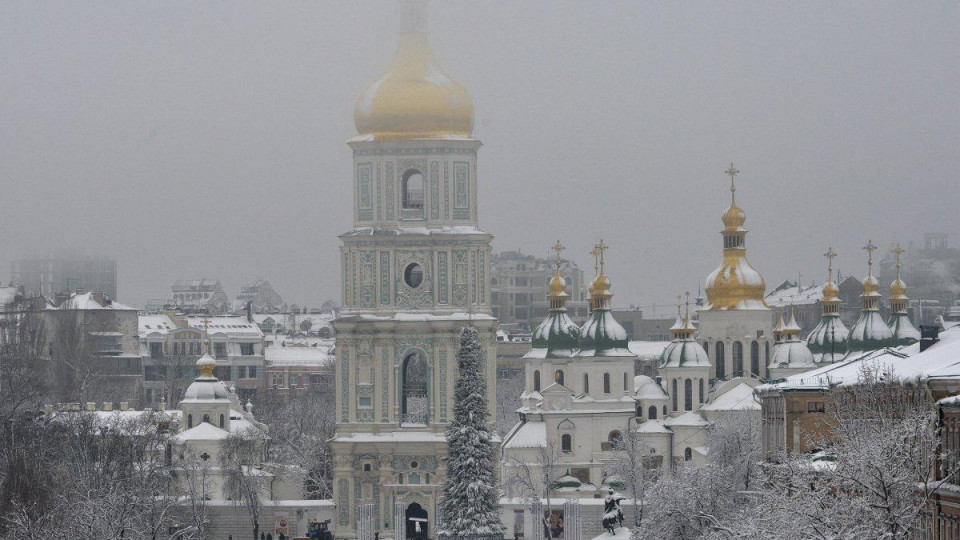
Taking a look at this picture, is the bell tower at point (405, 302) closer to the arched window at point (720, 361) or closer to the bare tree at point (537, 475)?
the bare tree at point (537, 475)

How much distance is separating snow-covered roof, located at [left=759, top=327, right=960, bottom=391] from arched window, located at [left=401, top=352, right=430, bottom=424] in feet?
65.2

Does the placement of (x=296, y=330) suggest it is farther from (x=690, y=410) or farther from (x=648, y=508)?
(x=648, y=508)

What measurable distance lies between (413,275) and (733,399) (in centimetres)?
1988

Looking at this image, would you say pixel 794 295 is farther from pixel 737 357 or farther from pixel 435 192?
pixel 435 192

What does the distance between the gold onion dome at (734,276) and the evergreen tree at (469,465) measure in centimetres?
3645

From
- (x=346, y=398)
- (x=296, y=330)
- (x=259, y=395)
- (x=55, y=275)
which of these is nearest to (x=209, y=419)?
(x=346, y=398)

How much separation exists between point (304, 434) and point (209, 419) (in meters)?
12.8

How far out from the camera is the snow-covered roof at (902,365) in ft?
164

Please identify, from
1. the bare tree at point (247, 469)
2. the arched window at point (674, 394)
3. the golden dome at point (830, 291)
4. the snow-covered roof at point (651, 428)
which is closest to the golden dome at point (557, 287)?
the arched window at point (674, 394)

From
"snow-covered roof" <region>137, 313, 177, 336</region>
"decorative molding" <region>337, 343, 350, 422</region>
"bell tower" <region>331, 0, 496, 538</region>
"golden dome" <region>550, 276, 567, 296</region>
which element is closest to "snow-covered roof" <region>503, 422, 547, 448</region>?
"golden dome" <region>550, 276, 567, 296</region>

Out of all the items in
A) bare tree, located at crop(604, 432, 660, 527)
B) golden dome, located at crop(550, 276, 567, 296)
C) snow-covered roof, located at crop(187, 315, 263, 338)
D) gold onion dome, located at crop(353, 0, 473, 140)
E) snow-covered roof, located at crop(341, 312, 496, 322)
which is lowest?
bare tree, located at crop(604, 432, 660, 527)

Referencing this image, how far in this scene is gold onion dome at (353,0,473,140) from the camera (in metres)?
86.2

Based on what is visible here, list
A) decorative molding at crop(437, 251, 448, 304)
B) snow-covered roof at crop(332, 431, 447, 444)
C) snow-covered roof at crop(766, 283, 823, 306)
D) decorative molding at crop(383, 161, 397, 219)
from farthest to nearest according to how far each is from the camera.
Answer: snow-covered roof at crop(766, 283, 823, 306)
decorative molding at crop(383, 161, 397, 219)
decorative molding at crop(437, 251, 448, 304)
snow-covered roof at crop(332, 431, 447, 444)

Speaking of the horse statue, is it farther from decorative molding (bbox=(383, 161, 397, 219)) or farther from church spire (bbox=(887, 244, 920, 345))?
church spire (bbox=(887, 244, 920, 345))
